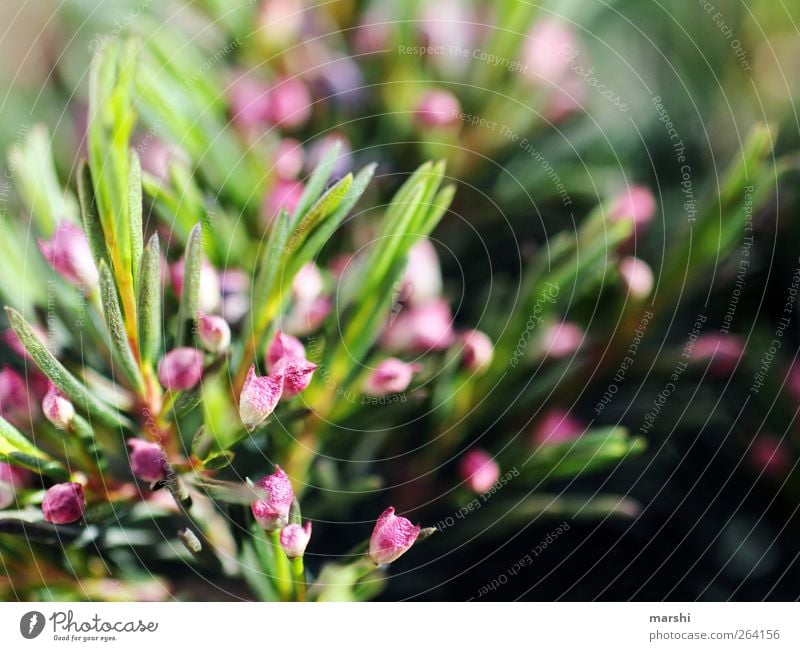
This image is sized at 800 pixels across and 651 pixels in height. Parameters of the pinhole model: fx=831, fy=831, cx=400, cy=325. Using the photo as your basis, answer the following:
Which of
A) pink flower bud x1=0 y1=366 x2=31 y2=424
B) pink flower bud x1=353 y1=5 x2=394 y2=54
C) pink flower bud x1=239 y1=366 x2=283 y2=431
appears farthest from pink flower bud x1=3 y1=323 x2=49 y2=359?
pink flower bud x1=353 y1=5 x2=394 y2=54

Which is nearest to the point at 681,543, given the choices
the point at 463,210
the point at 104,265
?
the point at 463,210

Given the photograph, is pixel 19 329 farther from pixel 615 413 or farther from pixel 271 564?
pixel 615 413

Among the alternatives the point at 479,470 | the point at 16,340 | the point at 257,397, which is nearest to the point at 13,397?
the point at 16,340

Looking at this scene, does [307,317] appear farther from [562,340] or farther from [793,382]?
[793,382]
